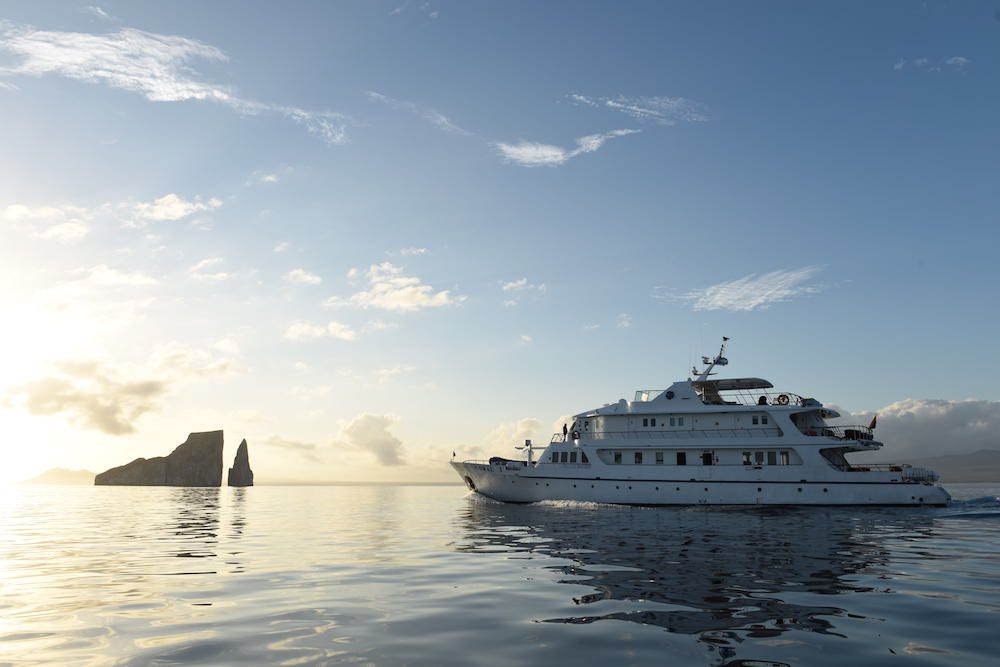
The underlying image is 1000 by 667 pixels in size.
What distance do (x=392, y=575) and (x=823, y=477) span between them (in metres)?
33.4

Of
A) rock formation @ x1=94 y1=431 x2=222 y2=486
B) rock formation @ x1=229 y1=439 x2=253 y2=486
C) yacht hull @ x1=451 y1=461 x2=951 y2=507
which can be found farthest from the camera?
rock formation @ x1=94 y1=431 x2=222 y2=486

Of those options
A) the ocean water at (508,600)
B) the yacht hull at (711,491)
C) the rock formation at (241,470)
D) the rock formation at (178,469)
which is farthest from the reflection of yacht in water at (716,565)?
the rock formation at (178,469)

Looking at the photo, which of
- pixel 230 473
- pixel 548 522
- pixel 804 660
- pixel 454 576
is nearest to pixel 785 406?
pixel 548 522

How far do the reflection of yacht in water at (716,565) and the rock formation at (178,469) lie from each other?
625ft

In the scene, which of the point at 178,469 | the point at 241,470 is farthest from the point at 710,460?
the point at 178,469

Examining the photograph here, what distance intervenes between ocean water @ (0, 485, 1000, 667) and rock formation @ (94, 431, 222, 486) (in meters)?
192

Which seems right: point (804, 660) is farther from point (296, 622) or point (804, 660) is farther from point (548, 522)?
point (548, 522)

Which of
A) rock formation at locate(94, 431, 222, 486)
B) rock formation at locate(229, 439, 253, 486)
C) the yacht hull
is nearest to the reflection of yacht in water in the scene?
the yacht hull

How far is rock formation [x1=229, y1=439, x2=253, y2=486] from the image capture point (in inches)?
7338

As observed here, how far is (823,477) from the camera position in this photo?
38.2 meters

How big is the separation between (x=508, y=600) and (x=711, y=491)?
104 feet

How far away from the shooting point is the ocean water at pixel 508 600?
770cm

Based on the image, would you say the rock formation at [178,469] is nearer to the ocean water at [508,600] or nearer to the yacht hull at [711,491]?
the yacht hull at [711,491]

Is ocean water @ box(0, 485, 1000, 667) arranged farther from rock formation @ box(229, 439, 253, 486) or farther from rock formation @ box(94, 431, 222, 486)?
rock formation @ box(94, 431, 222, 486)
